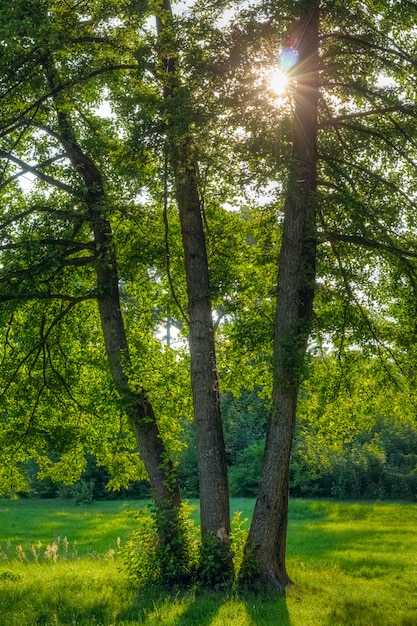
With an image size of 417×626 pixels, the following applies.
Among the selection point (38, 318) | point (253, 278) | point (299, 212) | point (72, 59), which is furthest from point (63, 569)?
point (72, 59)

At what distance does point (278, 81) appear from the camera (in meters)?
10.7

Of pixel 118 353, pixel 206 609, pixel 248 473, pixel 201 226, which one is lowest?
pixel 206 609

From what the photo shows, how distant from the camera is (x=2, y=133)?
1065 cm

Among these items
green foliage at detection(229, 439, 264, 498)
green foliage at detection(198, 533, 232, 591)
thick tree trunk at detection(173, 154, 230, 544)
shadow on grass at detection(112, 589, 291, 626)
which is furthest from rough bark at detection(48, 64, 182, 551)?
green foliage at detection(229, 439, 264, 498)

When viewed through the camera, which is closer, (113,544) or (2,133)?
(2,133)

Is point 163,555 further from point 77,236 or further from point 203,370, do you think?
point 77,236

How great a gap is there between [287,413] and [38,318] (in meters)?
5.54

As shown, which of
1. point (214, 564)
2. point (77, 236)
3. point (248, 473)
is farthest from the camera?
point (248, 473)

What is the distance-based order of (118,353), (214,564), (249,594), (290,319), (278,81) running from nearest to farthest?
(249,594)
(214,564)
(278,81)
(290,319)
(118,353)

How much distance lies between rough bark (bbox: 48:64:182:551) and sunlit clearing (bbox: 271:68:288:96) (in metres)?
3.30

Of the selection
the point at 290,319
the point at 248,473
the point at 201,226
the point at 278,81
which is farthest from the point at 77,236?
the point at 248,473

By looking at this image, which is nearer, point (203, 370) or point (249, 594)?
point (249, 594)

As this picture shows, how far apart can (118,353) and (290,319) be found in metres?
2.99

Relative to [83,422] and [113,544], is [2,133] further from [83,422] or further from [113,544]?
[113,544]
